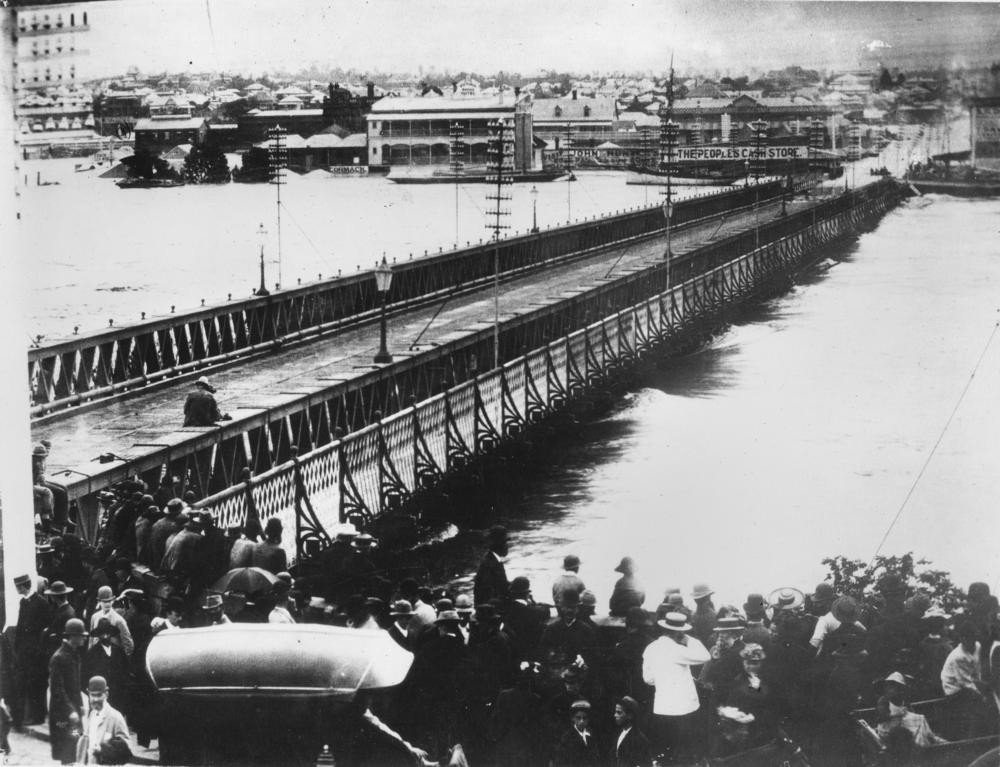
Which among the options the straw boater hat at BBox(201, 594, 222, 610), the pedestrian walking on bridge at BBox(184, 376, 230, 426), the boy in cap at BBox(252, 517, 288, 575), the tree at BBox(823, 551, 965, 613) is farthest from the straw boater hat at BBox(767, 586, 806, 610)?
the pedestrian walking on bridge at BBox(184, 376, 230, 426)

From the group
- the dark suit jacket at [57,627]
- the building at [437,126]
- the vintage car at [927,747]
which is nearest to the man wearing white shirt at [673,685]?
the vintage car at [927,747]

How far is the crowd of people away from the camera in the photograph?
8.41 meters

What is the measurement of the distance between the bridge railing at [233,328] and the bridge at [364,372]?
45 millimetres

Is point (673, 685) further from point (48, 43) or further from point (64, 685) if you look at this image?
point (48, 43)

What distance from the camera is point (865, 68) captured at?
11.8m

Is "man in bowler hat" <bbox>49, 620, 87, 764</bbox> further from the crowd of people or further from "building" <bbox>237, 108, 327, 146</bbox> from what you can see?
"building" <bbox>237, 108, 327, 146</bbox>

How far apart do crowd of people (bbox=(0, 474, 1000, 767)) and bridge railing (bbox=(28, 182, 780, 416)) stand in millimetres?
8321

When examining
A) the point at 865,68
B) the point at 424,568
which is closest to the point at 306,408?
the point at 424,568

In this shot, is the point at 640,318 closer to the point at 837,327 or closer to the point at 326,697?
the point at 837,327

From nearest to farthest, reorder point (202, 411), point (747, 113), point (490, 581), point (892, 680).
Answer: point (892, 680) < point (490, 581) < point (747, 113) < point (202, 411)

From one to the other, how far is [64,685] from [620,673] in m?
4.02

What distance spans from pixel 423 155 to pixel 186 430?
902cm

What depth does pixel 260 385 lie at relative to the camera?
1903 cm

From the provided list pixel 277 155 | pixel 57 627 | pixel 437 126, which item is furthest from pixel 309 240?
pixel 57 627
